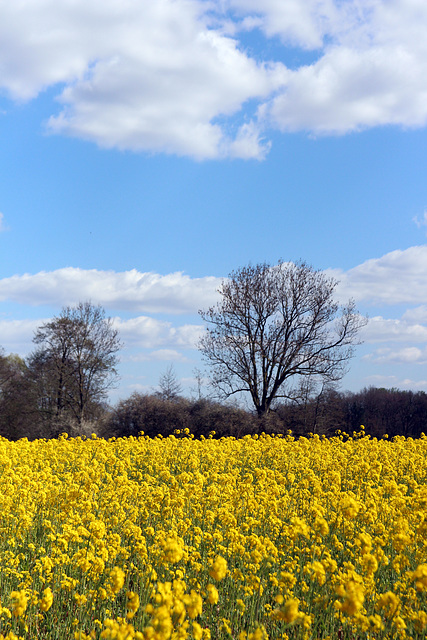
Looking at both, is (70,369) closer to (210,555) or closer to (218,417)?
(218,417)

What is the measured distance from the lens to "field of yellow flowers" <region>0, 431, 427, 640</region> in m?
3.99

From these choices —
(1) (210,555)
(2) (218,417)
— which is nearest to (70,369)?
(2) (218,417)

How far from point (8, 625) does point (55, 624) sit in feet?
2.13

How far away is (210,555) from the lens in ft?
19.5

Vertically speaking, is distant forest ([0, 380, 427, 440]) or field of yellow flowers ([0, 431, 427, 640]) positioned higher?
distant forest ([0, 380, 427, 440])

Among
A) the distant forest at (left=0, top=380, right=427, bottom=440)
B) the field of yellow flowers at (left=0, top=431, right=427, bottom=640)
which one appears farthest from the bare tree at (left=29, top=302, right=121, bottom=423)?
the field of yellow flowers at (left=0, top=431, right=427, bottom=640)

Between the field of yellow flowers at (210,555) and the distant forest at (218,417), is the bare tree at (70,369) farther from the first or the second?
the field of yellow flowers at (210,555)

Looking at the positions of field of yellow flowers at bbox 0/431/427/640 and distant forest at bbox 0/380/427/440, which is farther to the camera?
distant forest at bbox 0/380/427/440

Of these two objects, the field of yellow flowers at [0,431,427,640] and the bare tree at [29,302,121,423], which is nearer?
the field of yellow flowers at [0,431,427,640]

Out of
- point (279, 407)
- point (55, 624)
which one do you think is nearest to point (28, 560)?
point (55, 624)

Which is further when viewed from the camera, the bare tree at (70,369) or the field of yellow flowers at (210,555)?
the bare tree at (70,369)

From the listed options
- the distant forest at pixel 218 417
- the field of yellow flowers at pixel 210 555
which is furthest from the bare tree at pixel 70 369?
the field of yellow flowers at pixel 210 555

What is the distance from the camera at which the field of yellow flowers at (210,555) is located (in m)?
3.99

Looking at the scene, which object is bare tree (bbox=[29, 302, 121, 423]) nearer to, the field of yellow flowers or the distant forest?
the distant forest
